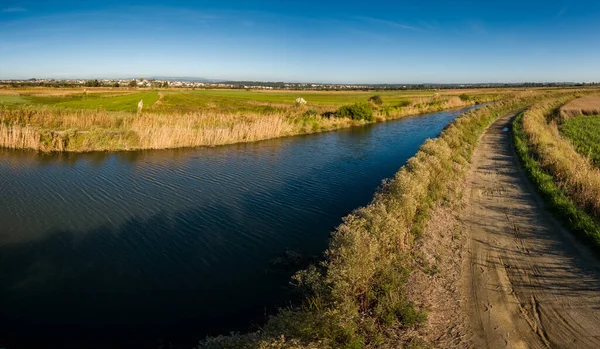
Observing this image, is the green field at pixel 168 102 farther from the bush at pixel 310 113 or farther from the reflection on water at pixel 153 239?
the reflection on water at pixel 153 239

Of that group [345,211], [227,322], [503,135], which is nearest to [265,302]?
[227,322]

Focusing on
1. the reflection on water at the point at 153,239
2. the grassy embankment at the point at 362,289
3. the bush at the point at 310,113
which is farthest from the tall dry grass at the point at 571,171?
the bush at the point at 310,113

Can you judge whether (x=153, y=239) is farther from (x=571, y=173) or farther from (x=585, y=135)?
(x=585, y=135)

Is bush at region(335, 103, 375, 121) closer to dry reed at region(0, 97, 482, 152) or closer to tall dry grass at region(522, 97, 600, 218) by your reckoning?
dry reed at region(0, 97, 482, 152)

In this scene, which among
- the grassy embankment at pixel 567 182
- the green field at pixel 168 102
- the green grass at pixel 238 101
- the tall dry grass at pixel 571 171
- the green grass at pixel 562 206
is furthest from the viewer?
the green grass at pixel 238 101

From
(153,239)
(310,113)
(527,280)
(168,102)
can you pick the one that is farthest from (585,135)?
(168,102)

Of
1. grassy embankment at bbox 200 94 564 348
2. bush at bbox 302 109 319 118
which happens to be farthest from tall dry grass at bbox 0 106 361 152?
grassy embankment at bbox 200 94 564 348
